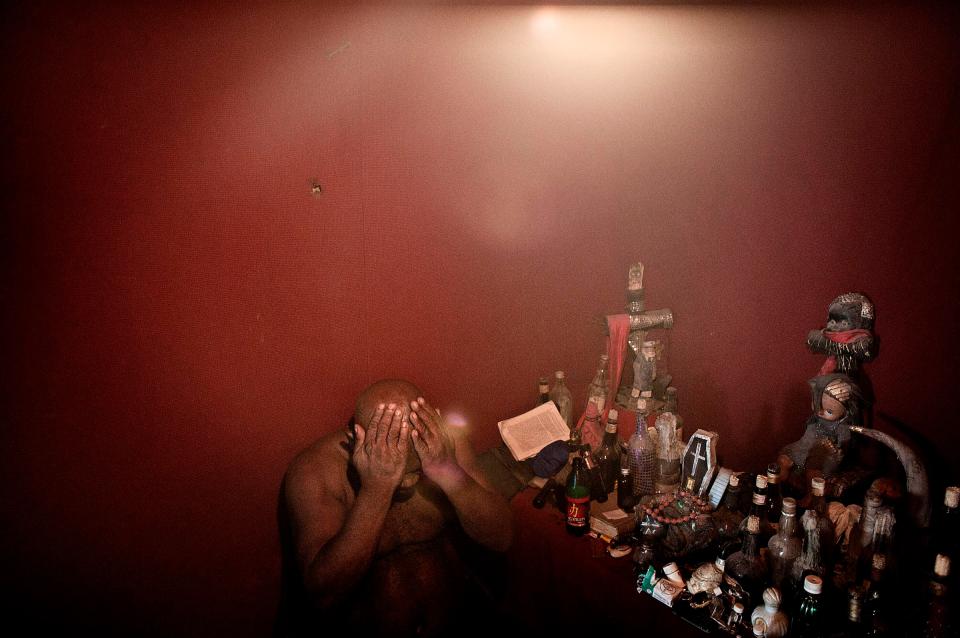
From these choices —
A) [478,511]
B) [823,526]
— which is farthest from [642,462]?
[478,511]

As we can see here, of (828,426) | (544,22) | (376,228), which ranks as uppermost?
(544,22)

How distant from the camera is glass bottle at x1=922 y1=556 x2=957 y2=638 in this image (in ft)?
4.69

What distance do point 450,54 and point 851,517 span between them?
8.58 ft

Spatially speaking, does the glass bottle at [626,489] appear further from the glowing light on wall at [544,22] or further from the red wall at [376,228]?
the glowing light on wall at [544,22]

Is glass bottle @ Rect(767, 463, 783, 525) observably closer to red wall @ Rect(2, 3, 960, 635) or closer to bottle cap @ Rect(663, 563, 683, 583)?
bottle cap @ Rect(663, 563, 683, 583)

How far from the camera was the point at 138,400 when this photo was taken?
1836 millimetres

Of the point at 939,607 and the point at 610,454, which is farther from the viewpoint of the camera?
the point at 610,454

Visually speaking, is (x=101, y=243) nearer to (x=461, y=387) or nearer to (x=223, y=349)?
(x=223, y=349)

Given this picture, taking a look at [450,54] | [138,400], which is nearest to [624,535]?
[138,400]

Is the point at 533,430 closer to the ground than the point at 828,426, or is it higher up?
closer to the ground

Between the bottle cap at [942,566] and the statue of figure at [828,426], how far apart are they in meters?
0.58

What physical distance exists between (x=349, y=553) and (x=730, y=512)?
1.64 meters

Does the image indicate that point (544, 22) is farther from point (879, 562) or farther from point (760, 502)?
point (879, 562)

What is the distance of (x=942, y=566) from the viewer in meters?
1.42
